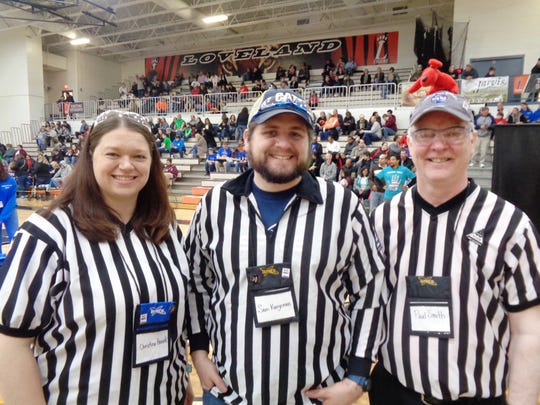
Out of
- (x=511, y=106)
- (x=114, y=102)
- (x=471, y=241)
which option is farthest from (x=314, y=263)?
(x=114, y=102)

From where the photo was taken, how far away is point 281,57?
20.2 meters

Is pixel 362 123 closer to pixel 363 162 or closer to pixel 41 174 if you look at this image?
pixel 363 162

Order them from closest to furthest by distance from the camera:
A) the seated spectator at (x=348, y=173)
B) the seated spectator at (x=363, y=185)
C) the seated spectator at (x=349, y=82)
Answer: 1. the seated spectator at (x=363, y=185)
2. the seated spectator at (x=348, y=173)
3. the seated spectator at (x=349, y=82)

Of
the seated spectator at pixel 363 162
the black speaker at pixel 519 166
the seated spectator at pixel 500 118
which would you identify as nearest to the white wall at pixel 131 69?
the seated spectator at pixel 363 162

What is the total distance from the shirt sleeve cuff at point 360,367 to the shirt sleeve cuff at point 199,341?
1.96ft

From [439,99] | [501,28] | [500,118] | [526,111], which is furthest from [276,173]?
[501,28]

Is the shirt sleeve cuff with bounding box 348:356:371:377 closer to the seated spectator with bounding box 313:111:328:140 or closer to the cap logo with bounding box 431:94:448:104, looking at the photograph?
the cap logo with bounding box 431:94:448:104

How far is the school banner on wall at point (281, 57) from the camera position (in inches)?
714

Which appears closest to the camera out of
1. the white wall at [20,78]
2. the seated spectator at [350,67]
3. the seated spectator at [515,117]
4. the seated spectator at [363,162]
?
the seated spectator at [363,162]

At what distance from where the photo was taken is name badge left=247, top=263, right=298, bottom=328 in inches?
53.2

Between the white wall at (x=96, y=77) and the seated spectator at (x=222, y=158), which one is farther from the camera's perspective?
the white wall at (x=96, y=77)

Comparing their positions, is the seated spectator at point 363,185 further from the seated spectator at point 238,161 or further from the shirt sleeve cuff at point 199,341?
the shirt sleeve cuff at point 199,341

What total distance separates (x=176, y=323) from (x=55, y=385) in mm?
441

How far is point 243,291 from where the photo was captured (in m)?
1.39
